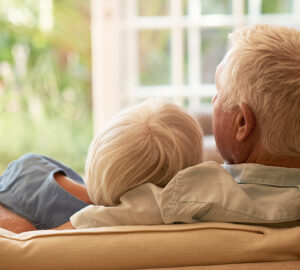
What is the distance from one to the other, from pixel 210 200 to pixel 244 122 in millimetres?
193

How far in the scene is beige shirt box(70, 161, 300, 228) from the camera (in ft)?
3.49

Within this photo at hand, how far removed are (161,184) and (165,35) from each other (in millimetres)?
2904

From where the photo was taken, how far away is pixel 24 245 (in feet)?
3.36

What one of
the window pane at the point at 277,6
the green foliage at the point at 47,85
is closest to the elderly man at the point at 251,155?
the window pane at the point at 277,6

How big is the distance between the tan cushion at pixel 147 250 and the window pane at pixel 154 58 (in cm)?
304

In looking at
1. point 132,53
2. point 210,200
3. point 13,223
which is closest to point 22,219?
point 13,223

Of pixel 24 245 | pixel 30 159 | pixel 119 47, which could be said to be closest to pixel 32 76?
pixel 119 47

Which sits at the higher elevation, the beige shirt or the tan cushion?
the beige shirt

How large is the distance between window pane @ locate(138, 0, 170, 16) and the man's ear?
287cm

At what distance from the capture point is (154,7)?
3.89 metres

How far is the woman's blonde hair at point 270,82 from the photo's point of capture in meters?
1.06

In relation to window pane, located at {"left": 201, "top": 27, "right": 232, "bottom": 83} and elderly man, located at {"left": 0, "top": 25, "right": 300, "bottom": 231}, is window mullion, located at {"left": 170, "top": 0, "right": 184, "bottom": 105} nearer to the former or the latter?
window pane, located at {"left": 201, "top": 27, "right": 232, "bottom": 83}

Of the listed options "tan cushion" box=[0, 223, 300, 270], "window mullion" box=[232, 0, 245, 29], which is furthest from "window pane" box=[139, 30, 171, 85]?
"tan cushion" box=[0, 223, 300, 270]

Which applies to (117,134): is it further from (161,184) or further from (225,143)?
(225,143)
